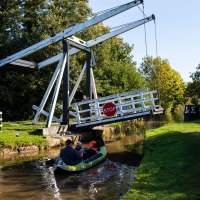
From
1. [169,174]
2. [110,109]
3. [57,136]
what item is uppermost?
[110,109]

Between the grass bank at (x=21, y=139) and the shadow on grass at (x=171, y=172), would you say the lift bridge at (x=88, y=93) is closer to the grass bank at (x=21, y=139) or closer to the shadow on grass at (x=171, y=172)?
the grass bank at (x=21, y=139)

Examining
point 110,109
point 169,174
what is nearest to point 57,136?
point 110,109

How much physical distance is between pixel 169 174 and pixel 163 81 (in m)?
54.8

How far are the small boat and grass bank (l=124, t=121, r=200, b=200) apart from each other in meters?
2.13

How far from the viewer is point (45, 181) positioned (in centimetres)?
924

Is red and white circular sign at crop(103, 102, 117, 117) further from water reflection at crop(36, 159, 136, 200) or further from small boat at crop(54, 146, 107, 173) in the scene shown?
water reflection at crop(36, 159, 136, 200)

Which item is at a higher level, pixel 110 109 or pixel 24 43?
pixel 24 43

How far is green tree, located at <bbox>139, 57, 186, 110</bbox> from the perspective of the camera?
6053 cm

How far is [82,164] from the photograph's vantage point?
10805 mm

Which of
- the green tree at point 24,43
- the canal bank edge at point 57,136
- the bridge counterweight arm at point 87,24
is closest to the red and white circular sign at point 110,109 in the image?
the canal bank edge at point 57,136

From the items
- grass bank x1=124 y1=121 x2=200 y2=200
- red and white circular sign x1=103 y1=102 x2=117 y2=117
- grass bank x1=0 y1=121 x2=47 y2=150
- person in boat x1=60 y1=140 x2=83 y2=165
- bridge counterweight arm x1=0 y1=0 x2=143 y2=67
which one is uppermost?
bridge counterweight arm x1=0 y1=0 x2=143 y2=67

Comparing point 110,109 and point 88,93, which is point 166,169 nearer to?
point 110,109

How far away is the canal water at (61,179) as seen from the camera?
7.81 metres

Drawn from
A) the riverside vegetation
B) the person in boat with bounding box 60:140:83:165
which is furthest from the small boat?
the riverside vegetation
